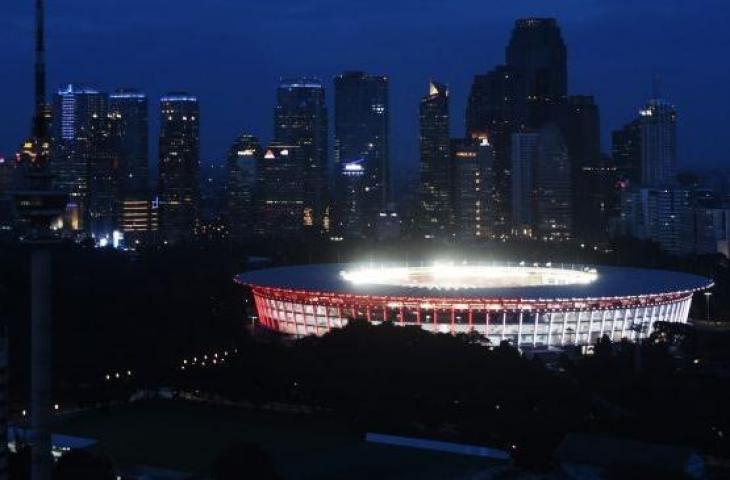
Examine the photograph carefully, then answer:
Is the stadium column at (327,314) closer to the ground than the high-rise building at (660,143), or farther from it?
closer to the ground

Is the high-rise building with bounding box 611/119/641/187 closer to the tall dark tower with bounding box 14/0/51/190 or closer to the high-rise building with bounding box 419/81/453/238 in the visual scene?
the high-rise building with bounding box 419/81/453/238

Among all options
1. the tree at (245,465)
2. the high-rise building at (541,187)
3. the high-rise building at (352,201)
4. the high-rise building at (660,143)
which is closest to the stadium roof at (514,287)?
the tree at (245,465)

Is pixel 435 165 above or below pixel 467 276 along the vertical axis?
above

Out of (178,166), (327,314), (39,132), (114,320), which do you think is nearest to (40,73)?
(39,132)

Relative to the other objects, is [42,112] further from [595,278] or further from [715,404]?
[595,278]

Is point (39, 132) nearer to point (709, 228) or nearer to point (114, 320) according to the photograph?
point (114, 320)

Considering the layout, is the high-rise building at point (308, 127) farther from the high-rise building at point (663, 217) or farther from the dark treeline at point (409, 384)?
the dark treeline at point (409, 384)
